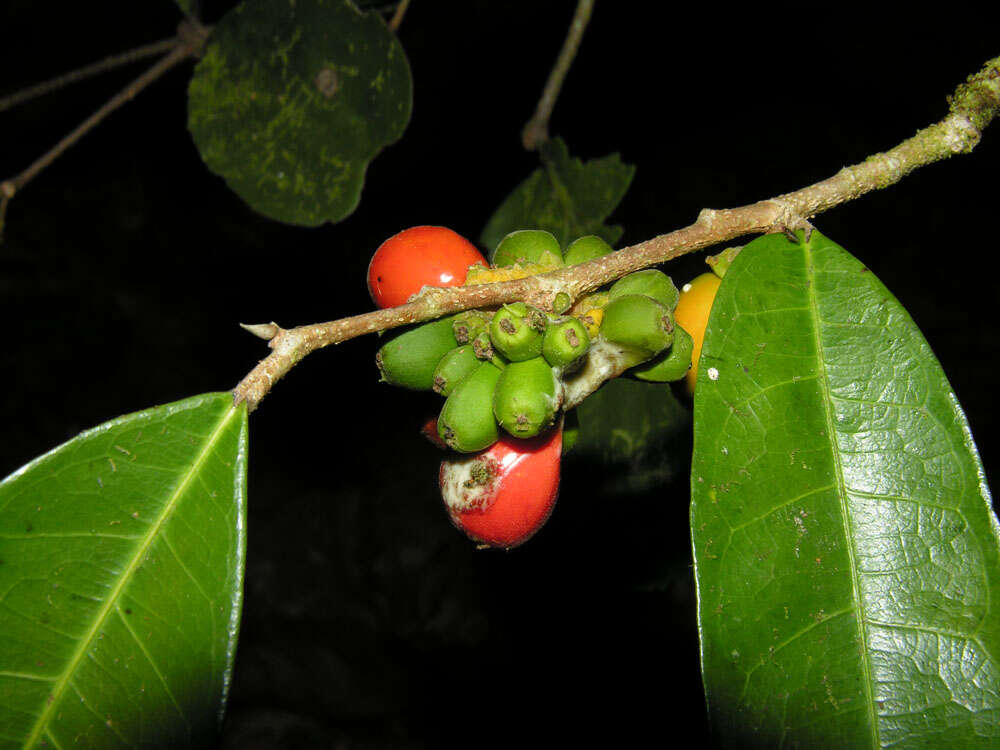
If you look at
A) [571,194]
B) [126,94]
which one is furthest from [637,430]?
[126,94]

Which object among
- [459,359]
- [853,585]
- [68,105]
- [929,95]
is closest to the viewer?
[853,585]

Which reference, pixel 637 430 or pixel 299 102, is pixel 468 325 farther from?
pixel 299 102

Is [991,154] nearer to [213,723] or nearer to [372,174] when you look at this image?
[372,174]

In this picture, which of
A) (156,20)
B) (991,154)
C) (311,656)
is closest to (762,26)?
(991,154)

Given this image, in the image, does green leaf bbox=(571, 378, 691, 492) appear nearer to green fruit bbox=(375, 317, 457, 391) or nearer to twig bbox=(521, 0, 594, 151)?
twig bbox=(521, 0, 594, 151)

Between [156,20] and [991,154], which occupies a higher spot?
[156,20]

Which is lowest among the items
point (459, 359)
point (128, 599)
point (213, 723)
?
point (213, 723)
